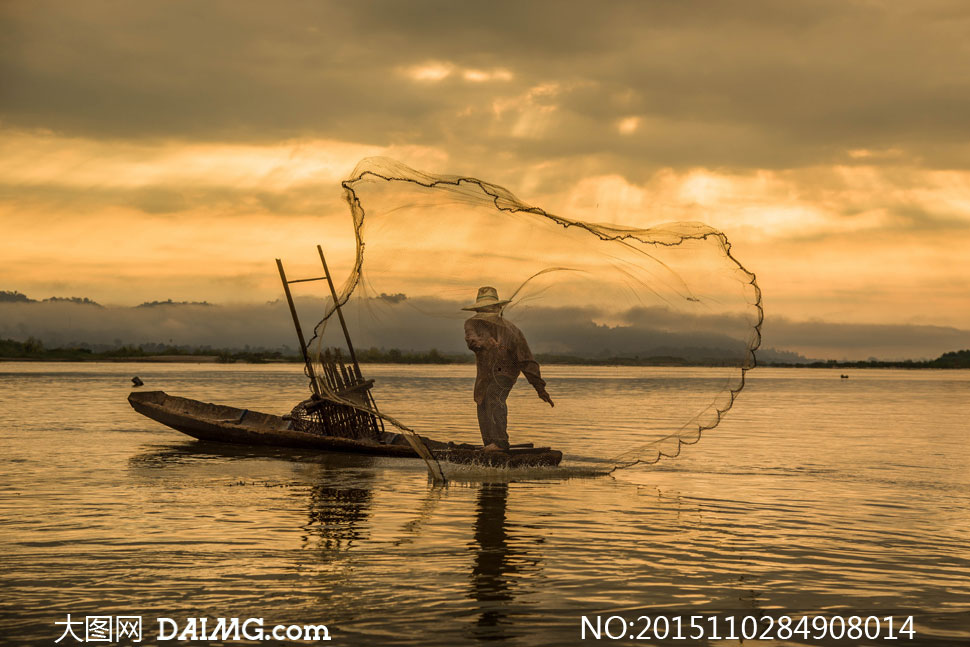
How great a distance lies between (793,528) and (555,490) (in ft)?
14.5

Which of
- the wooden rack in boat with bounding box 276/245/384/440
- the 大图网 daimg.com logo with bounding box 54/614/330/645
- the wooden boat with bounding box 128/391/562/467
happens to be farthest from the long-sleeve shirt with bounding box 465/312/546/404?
the 大图网 daimg.com logo with bounding box 54/614/330/645

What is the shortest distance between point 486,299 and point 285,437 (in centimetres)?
880

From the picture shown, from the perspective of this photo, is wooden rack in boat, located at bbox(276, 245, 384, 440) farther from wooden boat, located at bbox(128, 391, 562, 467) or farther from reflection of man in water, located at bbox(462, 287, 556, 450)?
reflection of man in water, located at bbox(462, 287, 556, 450)

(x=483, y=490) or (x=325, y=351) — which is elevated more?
(x=325, y=351)

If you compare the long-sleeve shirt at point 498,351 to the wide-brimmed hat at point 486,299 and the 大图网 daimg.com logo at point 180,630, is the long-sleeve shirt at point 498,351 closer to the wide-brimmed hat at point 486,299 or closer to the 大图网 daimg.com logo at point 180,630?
the wide-brimmed hat at point 486,299

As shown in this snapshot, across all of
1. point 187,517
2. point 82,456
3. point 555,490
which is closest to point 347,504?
point 187,517

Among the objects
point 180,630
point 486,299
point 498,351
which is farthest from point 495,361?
point 180,630

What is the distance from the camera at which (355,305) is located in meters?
15.0

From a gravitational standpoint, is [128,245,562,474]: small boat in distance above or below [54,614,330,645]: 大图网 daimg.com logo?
above

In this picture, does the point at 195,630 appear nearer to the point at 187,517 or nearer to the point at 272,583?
the point at 272,583

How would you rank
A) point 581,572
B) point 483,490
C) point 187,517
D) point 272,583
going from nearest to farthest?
point 272,583 < point 581,572 < point 187,517 < point 483,490

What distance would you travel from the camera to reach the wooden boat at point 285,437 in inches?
682

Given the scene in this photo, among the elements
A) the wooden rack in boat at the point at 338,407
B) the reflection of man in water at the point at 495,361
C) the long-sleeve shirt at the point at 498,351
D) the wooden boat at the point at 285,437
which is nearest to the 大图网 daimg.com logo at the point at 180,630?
the reflection of man in water at the point at 495,361

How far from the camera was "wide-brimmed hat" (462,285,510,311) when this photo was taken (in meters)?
15.3
